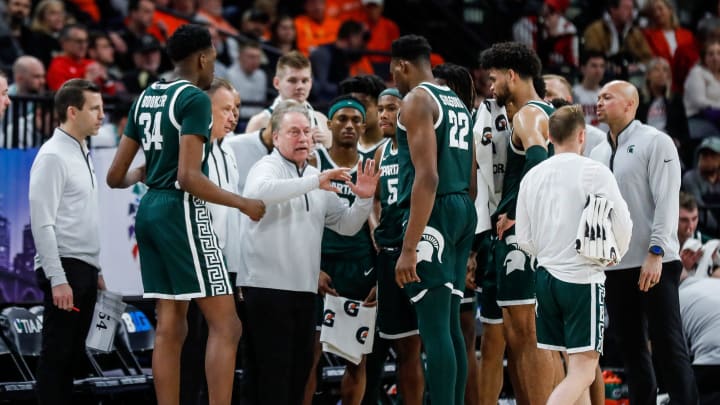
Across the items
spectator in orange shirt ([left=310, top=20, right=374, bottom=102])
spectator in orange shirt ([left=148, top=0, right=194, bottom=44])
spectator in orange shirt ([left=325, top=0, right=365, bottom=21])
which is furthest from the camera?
spectator in orange shirt ([left=325, top=0, right=365, bottom=21])

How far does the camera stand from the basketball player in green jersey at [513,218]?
22.0 ft

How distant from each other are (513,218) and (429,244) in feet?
2.53

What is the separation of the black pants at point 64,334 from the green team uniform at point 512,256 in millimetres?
2355

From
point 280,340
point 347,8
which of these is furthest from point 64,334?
point 347,8

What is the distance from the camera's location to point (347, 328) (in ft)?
23.2

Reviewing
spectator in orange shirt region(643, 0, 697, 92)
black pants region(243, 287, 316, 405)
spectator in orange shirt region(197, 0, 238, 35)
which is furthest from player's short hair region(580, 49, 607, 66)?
black pants region(243, 287, 316, 405)

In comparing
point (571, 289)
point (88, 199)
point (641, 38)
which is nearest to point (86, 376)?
point (88, 199)

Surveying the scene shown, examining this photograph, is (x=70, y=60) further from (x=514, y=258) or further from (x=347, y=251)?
(x=514, y=258)

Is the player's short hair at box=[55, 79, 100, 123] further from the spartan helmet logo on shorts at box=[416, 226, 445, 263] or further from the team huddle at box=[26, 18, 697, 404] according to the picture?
the spartan helmet logo on shorts at box=[416, 226, 445, 263]

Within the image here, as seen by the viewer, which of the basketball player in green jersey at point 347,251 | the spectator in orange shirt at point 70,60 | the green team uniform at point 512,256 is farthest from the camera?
the spectator in orange shirt at point 70,60

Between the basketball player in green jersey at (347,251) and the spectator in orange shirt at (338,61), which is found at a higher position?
the spectator in orange shirt at (338,61)

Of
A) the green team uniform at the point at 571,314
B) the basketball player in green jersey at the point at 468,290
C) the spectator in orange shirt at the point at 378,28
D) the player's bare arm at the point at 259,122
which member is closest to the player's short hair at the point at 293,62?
the player's bare arm at the point at 259,122

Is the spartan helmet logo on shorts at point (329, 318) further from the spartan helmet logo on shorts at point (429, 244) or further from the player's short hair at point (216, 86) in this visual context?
the player's short hair at point (216, 86)

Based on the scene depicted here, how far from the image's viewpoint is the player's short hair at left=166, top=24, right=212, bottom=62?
21.0 ft
